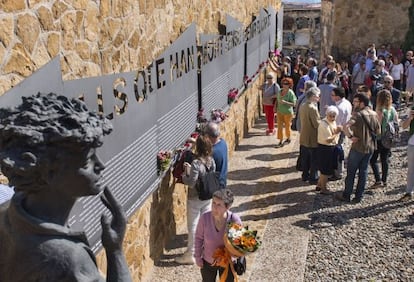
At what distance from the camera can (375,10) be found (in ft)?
65.2

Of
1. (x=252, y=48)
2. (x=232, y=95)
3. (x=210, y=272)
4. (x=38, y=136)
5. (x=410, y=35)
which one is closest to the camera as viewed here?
(x=38, y=136)

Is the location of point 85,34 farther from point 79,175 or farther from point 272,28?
point 272,28

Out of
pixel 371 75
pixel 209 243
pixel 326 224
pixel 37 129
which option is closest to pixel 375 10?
pixel 371 75

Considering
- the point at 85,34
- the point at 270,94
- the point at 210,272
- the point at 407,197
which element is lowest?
the point at 407,197

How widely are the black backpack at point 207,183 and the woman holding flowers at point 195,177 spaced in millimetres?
39

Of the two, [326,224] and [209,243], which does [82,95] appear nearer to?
[209,243]

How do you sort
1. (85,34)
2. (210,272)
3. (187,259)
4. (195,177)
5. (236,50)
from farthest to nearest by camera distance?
(236,50) → (187,259) → (195,177) → (210,272) → (85,34)

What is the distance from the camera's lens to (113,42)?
4969mm

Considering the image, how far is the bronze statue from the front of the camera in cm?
171

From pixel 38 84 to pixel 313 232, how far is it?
479 cm

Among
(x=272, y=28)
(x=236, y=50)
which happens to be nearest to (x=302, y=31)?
(x=272, y=28)

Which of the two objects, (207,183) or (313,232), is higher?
(207,183)

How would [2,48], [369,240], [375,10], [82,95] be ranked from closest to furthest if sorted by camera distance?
[2,48] → [82,95] → [369,240] → [375,10]

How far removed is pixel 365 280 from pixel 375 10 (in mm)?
16236
